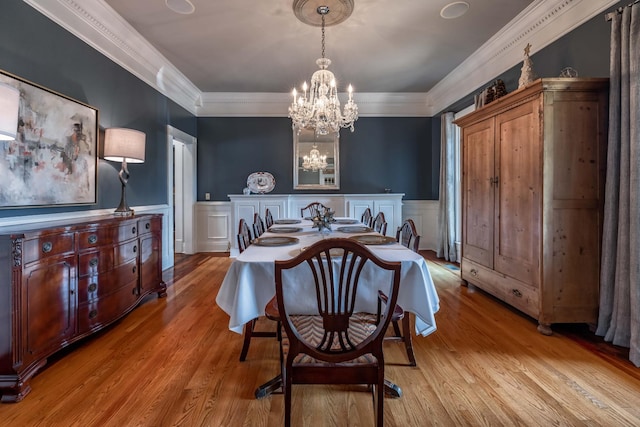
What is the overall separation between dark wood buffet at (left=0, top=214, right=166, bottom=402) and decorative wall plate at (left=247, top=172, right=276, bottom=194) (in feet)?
9.40

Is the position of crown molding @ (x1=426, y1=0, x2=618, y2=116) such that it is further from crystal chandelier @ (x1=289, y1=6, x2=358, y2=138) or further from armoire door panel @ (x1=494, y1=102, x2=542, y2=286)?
crystal chandelier @ (x1=289, y1=6, x2=358, y2=138)

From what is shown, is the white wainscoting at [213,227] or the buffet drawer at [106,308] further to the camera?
the white wainscoting at [213,227]

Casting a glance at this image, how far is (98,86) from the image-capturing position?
3.02 metres

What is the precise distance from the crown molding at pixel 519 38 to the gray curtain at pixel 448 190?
47 cm

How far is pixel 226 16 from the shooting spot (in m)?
3.09

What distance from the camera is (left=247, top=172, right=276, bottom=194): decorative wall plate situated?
Result: 18.6ft

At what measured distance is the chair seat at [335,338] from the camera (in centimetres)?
127

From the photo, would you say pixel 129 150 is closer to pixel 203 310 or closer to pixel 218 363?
pixel 203 310

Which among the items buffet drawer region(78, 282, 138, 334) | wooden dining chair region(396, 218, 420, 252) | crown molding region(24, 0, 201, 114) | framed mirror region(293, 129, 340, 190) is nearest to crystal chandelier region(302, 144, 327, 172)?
framed mirror region(293, 129, 340, 190)

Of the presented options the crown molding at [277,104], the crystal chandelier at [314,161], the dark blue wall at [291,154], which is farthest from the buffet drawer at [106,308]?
the crown molding at [277,104]

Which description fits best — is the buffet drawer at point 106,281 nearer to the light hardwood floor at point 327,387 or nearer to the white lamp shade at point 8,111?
the light hardwood floor at point 327,387

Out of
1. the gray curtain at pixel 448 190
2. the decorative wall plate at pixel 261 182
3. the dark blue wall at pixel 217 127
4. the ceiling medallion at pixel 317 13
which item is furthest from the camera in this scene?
the decorative wall plate at pixel 261 182

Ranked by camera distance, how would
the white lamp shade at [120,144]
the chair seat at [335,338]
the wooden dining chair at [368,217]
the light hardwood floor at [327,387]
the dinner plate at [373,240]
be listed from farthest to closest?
the wooden dining chair at [368,217], the white lamp shade at [120,144], the dinner plate at [373,240], the light hardwood floor at [327,387], the chair seat at [335,338]

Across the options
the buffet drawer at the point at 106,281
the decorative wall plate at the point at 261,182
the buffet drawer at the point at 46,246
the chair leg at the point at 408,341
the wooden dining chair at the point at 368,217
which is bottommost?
the chair leg at the point at 408,341
